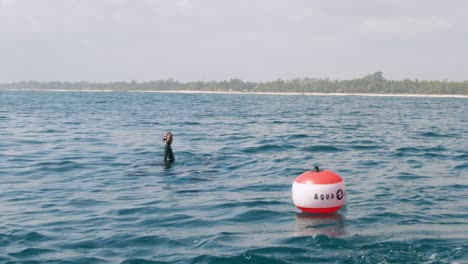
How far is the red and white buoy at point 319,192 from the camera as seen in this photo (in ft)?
40.2

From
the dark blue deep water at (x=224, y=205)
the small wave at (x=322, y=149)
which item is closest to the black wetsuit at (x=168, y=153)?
the dark blue deep water at (x=224, y=205)

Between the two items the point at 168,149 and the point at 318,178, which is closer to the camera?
the point at 318,178

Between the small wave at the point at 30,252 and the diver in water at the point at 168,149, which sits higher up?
the diver in water at the point at 168,149

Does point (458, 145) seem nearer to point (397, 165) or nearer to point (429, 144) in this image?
point (429, 144)

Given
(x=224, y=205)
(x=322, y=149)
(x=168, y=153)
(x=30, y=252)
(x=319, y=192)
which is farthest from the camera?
(x=322, y=149)

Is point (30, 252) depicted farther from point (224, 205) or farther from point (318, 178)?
point (318, 178)

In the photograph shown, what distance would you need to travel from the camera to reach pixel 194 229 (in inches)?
464

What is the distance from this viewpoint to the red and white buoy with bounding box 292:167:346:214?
12.2m

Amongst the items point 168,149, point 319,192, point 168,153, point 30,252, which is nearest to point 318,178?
point 319,192

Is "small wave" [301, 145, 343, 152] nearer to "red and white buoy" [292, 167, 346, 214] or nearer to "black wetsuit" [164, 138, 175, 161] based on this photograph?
"black wetsuit" [164, 138, 175, 161]

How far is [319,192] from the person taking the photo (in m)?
12.2

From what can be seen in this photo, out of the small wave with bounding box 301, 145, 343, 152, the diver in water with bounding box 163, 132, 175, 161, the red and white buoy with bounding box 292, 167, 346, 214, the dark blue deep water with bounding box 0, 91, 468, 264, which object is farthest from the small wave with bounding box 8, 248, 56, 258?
the small wave with bounding box 301, 145, 343, 152

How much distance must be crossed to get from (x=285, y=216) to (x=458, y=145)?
62.1 ft

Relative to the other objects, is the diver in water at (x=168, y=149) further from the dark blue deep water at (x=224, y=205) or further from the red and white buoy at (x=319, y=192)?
the red and white buoy at (x=319, y=192)
